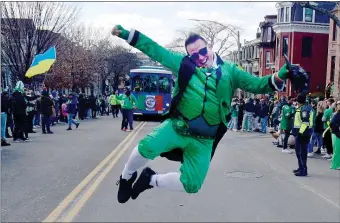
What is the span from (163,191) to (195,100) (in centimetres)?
521

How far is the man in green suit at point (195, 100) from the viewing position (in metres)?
2.65

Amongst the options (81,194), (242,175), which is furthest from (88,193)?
(242,175)

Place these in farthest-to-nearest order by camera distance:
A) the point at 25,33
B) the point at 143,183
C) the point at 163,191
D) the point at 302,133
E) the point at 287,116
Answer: the point at 25,33, the point at 287,116, the point at 302,133, the point at 163,191, the point at 143,183

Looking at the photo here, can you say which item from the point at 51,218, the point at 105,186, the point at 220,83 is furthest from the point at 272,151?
the point at 220,83

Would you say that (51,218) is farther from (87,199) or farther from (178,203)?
(178,203)

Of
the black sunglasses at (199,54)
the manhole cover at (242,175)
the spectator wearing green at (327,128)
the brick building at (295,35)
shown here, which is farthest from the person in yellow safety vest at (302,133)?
the black sunglasses at (199,54)

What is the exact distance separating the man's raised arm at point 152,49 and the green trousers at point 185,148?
0.41 m

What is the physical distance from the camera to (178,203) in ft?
22.8

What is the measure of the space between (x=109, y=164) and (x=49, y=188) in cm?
244

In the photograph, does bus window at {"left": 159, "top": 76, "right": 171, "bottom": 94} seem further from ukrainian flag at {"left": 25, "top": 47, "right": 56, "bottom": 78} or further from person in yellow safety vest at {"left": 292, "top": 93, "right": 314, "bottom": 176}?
ukrainian flag at {"left": 25, "top": 47, "right": 56, "bottom": 78}

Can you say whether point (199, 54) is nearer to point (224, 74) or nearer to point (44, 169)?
point (224, 74)

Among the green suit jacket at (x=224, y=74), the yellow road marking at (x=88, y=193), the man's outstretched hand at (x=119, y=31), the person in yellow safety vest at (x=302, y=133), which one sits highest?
the man's outstretched hand at (x=119, y=31)

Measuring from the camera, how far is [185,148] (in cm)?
287

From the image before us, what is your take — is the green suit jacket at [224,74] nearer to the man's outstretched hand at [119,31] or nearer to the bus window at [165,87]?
the man's outstretched hand at [119,31]
